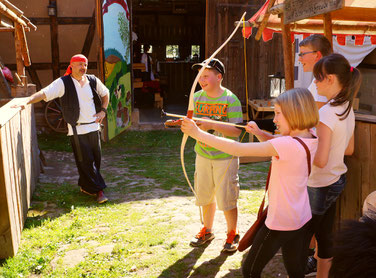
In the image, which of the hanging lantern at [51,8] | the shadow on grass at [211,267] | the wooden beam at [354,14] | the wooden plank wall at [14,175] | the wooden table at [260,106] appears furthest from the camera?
the hanging lantern at [51,8]

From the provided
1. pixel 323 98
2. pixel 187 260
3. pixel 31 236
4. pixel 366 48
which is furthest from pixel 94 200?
pixel 366 48

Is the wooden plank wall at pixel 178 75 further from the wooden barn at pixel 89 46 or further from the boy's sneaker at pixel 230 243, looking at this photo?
the boy's sneaker at pixel 230 243

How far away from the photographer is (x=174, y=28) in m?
18.7

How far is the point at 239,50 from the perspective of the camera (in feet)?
33.6

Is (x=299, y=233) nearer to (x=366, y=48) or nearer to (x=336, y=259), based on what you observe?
(x=336, y=259)

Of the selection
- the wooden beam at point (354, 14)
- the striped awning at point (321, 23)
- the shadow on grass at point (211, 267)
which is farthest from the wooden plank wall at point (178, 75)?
the shadow on grass at point (211, 267)

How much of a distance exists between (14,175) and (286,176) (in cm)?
303

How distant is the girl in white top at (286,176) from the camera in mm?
2371

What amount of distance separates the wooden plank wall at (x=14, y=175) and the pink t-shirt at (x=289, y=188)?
253 centimetres

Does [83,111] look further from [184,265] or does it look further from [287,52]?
[287,52]

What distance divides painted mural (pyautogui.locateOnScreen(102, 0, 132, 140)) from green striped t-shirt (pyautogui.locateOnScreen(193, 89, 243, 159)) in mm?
4937

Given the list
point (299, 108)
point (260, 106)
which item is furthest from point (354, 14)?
point (260, 106)

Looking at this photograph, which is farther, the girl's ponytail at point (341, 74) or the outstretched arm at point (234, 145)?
the girl's ponytail at point (341, 74)

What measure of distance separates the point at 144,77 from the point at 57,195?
8.06 metres
